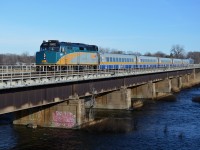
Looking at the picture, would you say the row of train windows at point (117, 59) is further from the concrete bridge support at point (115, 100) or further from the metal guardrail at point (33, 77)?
the metal guardrail at point (33, 77)

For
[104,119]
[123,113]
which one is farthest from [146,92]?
[104,119]

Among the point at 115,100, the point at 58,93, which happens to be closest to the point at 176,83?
the point at 115,100

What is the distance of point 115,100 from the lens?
63281 mm

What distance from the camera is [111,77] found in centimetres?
5650

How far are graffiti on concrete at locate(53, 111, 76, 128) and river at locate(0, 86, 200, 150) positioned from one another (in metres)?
1.28

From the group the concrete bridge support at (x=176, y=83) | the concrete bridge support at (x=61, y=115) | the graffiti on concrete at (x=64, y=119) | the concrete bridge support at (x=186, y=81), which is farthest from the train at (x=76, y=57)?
the concrete bridge support at (x=186, y=81)

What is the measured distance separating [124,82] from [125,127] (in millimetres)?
20145

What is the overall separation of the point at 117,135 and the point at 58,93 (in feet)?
30.1

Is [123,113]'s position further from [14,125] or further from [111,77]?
[14,125]

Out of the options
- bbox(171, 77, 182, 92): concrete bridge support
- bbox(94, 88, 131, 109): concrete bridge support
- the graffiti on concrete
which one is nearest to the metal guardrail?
the graffiti on concrete

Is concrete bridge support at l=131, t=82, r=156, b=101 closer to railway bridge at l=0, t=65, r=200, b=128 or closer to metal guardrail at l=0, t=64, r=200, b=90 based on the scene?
railway bridge at l=0, t=65, r=200, b=128

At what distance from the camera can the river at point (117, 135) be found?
3544 cm

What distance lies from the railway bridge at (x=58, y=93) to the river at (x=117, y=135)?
198 centimetres

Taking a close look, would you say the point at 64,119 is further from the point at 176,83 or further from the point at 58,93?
the point at 176,83
